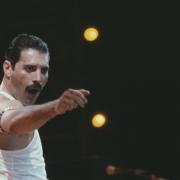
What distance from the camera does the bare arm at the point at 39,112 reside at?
264cm

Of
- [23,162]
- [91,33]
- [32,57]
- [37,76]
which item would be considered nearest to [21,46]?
[32,57]

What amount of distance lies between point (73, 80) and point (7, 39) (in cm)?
89

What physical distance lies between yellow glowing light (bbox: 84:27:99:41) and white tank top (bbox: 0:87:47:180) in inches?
178

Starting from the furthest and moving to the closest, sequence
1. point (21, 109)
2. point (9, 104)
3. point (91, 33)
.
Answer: point (91, 33) → point (9, 104) → point (21, 109)

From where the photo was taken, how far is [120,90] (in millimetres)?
8430

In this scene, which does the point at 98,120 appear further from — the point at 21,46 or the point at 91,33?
the point at 21,46

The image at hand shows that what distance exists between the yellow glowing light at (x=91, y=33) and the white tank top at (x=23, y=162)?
14.8ft

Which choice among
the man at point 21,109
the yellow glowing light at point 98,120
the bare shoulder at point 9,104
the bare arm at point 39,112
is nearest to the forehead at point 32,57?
the man at point 21,109

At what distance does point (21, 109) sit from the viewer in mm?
2943

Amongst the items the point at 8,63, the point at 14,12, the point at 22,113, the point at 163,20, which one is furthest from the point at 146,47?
the point at 22,113

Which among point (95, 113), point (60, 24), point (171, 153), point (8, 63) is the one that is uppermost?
point (60, 24)

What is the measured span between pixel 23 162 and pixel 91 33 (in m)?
4.68

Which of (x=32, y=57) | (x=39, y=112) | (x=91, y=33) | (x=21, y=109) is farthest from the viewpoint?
(x=91, y=33)

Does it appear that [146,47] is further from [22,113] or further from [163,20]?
[22,113]
